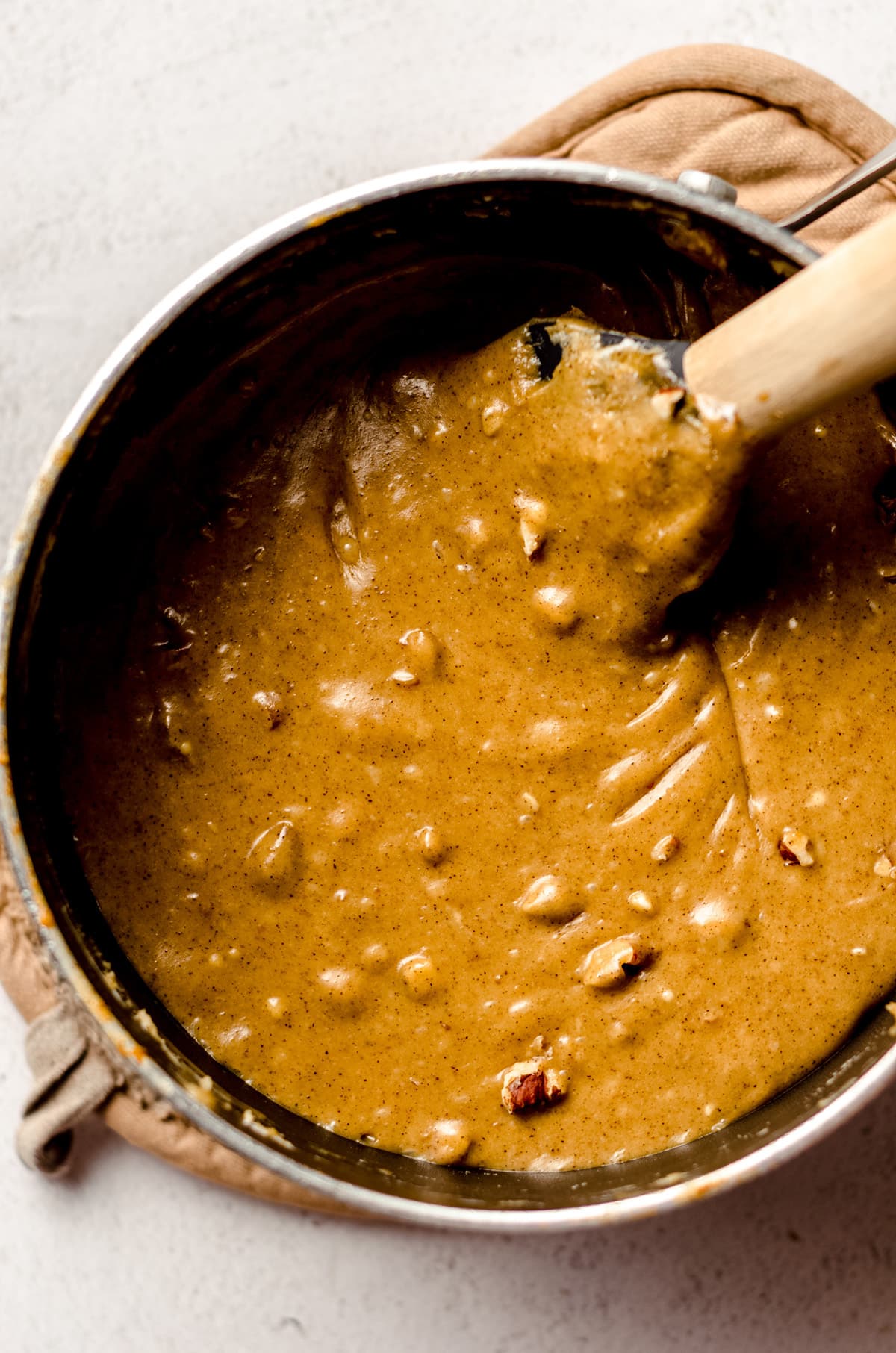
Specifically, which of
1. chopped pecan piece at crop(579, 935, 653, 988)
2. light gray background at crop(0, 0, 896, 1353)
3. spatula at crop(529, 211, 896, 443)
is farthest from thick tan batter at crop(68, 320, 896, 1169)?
light gray background at crop(0, 0, 896, 1353)

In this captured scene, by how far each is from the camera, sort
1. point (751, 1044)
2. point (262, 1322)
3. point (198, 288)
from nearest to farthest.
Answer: point (198, 288) → point (751, 1044) → point (262, 1322)

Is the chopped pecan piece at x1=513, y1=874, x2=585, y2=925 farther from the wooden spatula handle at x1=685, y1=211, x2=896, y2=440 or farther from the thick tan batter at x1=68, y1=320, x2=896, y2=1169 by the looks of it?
the wooden spatula handle at x1=685, y1=211, x2=896, y2=440

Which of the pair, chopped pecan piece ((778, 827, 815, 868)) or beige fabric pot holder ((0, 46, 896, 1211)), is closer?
chopped pecan piece ((778, 827, 815, 868))

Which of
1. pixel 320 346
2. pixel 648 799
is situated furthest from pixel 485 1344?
pixel 320 346

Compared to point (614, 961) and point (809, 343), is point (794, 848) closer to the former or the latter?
point (614, 961)

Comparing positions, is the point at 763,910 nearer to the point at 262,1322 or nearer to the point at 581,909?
the point at 581,909

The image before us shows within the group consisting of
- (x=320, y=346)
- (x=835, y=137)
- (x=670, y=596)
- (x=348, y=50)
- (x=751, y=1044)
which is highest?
(x=348, y=50)

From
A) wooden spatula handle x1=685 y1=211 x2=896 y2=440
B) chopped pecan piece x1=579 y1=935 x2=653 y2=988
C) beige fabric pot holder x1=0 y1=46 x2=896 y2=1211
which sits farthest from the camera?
beige fabric pot holder x1=0 y1=46 x2=896 y2=1211
